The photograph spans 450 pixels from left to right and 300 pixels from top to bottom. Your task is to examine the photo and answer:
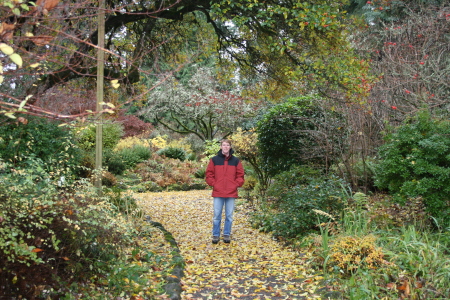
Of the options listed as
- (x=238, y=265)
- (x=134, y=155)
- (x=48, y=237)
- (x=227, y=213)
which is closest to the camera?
(x=48, y=237)

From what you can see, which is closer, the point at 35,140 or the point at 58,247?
the point at 58,247

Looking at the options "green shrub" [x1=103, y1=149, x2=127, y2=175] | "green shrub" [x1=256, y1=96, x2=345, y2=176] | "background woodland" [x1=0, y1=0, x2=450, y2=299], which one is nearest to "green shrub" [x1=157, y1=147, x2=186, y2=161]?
"background woodland" [x1=0, y1=0, x2=450, y2=299]

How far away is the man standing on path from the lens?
20.2ft

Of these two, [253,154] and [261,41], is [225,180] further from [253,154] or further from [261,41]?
[253,154]

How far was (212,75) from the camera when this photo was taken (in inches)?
806

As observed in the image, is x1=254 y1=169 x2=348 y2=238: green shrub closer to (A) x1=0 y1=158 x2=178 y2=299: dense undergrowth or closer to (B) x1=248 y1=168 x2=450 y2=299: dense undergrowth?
(B) x1=248 y1=168 x2=450 y2=299: dense undergrowth

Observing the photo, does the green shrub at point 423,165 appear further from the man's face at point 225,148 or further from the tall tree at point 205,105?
the tall tree at point 205,105

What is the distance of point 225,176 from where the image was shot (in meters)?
6.15

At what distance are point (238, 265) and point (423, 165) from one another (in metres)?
2.77

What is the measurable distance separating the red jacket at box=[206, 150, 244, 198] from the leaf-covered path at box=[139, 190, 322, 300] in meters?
0.81

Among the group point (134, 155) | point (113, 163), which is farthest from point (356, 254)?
point (134, 155)

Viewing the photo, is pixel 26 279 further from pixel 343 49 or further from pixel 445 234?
pixel 343 49

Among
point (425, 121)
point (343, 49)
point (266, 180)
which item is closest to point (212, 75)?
point (266, 180)

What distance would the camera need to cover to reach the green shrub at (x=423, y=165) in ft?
17.4
